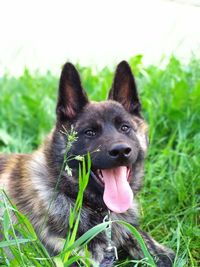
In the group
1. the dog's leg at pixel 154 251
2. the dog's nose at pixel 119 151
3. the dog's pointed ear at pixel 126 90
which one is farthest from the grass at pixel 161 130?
the dog's pointed ear at pixel 126 90

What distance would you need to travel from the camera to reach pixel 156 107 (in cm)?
500

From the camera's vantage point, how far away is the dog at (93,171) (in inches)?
127

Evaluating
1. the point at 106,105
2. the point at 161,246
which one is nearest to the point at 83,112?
the point at 106,105

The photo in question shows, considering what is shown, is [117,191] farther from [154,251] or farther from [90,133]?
[154,251]

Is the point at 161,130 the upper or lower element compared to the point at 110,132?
lower

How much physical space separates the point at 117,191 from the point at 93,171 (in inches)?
8.0

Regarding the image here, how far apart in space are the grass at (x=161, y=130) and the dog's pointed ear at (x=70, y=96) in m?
0.93

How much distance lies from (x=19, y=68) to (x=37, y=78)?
99 centimetres

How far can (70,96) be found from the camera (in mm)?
3582

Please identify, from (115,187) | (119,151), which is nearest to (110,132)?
(119,151)

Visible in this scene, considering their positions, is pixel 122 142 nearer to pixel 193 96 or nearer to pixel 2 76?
pixel 193 96

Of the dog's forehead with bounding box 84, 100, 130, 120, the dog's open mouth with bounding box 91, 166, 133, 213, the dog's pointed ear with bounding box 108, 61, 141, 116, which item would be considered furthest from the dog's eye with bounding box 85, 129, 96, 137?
the dog's pointed ear with bounding box 108, 61, 141, 116

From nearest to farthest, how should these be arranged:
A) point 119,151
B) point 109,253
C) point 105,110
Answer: point 119,151 < point 109,253 < point 105,110

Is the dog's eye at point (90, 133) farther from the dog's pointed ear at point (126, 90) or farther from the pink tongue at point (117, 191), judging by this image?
the dog's pointed ear at point (126, 90)
